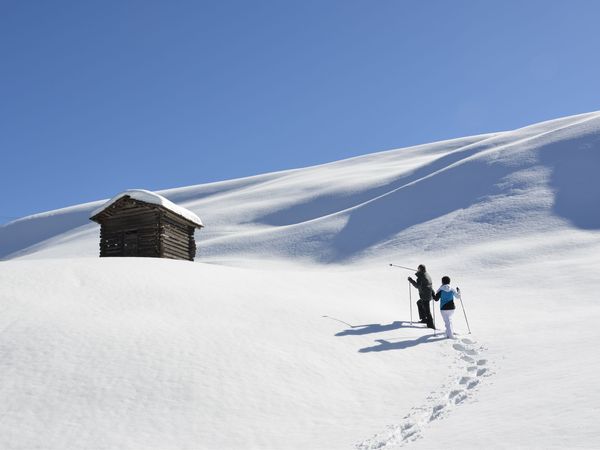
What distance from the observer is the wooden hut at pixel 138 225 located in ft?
96.4

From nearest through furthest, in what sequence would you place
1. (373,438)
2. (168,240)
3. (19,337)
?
(373,438)
(19,337)
(168,240)

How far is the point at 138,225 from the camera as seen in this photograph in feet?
98.4

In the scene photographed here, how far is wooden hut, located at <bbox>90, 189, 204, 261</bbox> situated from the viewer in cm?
2938

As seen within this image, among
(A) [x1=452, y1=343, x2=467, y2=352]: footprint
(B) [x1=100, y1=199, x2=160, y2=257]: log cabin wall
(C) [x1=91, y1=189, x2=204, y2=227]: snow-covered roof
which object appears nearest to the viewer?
(A) [x1=452, y1=343, x2=467, y2=352]: footprint

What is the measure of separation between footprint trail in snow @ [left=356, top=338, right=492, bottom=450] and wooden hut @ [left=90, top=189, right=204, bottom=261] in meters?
18.6

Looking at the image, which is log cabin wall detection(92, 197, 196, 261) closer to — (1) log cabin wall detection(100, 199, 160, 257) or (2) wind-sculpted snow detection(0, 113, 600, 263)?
(1) log cabin wall detection(100, 199, 160, 257)

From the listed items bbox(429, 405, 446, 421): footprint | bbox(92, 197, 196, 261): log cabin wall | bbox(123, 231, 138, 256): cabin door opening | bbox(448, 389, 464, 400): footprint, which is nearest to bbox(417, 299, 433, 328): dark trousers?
bbox(448, 389, 464, 400): footprint

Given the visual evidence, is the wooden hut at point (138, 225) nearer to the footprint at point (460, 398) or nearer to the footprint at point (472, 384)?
the footprint at point (472, 384)

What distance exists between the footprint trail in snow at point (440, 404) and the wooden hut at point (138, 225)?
732 inches

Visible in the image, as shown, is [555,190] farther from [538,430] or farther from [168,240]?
[538,430]

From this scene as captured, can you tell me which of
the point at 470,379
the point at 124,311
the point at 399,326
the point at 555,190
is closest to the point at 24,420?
the point at 124,311

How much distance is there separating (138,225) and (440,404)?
2209 cm

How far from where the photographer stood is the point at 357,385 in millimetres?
12859

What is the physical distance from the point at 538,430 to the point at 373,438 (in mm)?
2866
